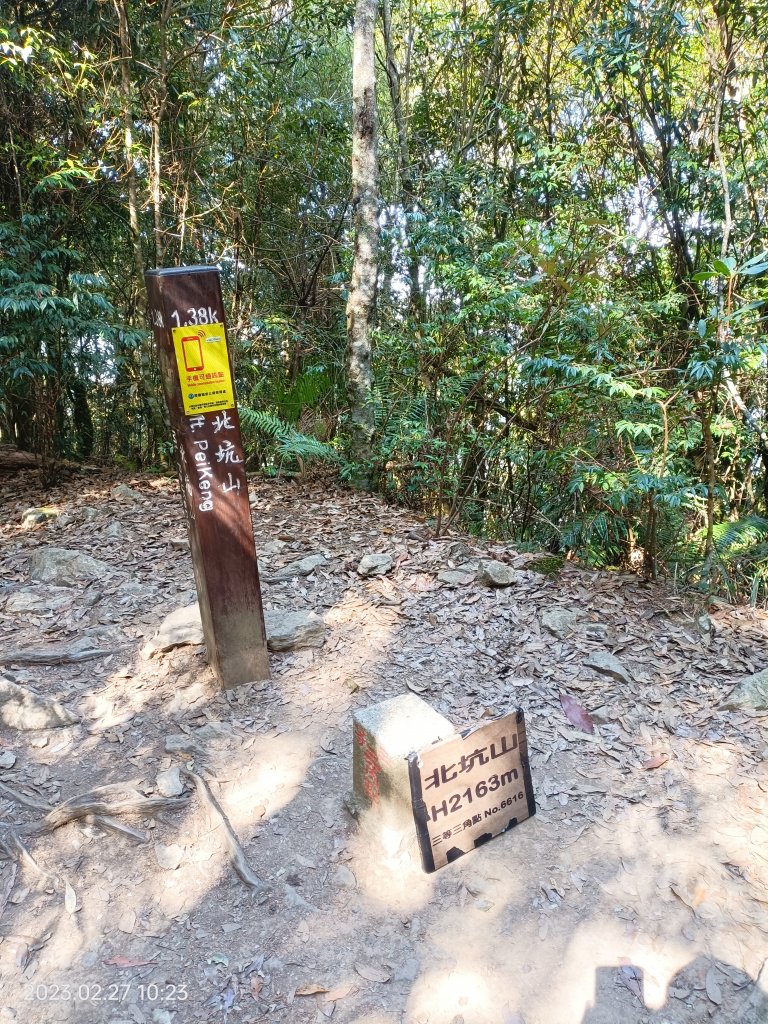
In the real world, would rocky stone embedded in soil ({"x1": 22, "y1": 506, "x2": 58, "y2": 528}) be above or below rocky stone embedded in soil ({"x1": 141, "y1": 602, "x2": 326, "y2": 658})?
above

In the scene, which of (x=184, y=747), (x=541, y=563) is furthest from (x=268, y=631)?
(x=541, y=563)

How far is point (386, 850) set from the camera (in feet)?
8.48

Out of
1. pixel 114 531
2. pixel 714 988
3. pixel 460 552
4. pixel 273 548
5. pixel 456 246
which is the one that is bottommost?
pixel 714 988

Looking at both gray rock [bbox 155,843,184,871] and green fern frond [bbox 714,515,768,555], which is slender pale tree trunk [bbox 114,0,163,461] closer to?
gray rock [bbox 155,843,184,871]

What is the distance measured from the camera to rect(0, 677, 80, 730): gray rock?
3291mm

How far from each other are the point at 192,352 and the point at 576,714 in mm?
2705

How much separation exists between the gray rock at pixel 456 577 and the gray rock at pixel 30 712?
2491 millimetres

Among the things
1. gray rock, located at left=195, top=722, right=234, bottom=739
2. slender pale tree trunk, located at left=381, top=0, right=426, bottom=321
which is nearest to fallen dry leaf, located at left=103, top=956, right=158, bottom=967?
gray rock, located at left=195, top=722, right=234, bottom=739

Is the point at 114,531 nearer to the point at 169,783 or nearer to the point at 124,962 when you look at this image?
the point at 169,783

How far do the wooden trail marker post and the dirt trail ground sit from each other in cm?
34

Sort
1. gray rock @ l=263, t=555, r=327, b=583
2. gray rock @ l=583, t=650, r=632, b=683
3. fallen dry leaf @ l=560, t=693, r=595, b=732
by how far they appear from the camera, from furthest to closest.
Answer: gray rock @ l=263, t=555, r=327, b=583, gray rock @ l=583, t=650, r=632, b=683, fallen dry leaf @ l=560, t=693, r=595, b=732

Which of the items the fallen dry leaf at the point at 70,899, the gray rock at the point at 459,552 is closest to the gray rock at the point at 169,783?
the fallen dry leaf at the point at 70,899

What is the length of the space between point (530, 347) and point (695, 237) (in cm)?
301
